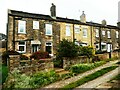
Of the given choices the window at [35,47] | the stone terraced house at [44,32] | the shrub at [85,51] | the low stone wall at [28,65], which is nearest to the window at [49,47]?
the stone terraced house at [44,32]

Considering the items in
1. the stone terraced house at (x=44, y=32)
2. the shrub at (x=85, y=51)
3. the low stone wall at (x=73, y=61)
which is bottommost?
the low stone wall at (x=73, y=61)

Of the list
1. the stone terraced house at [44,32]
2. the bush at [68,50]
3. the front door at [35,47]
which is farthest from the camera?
the front door at [35,47]

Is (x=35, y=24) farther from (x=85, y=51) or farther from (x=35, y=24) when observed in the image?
(x=85, y=51)

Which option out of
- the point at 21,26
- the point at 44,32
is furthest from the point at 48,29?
the point at 21,26

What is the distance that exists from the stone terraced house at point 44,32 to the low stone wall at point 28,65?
9.94 meters

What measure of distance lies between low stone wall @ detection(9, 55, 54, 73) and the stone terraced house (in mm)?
9935

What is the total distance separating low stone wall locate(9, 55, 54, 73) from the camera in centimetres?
1805

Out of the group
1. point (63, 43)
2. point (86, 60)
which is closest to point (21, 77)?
point (63, 43)

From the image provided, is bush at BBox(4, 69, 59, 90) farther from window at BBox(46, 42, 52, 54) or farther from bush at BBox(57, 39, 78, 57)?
window at BBox(46, 42, 52, 54)

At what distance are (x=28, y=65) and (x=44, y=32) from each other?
14504mm

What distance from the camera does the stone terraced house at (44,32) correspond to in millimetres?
29581

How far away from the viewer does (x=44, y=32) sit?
33.1 metres

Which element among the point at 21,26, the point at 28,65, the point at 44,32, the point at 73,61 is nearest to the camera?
the point at 28,65

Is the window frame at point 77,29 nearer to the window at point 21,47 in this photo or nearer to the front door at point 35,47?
the front door at point 35,47
